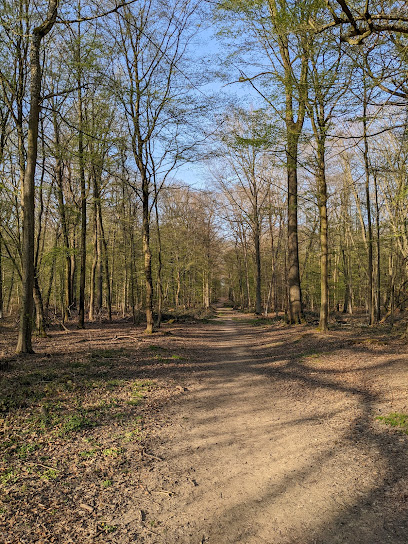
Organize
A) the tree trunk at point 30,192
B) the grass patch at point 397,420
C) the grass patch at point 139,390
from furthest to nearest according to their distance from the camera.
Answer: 1. the tree trunk at point 30,192
2. the grass patch at point 139,390
3. the grass patch at point 397,420

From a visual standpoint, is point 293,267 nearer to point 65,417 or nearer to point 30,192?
point 30,192

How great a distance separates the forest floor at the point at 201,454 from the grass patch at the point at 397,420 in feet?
0.25

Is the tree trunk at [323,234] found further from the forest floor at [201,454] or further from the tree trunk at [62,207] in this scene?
the tree trunk at [62,207]

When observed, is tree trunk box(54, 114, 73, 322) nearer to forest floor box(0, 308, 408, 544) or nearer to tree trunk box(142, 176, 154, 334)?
tree trunk box(142, 176, 154, 334)

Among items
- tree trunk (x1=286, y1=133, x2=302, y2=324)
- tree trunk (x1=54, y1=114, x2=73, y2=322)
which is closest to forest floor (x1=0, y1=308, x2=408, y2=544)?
tree trunk (x1=286, y1=133, x2=302, y2=324)

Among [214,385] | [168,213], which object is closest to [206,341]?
[214,385]

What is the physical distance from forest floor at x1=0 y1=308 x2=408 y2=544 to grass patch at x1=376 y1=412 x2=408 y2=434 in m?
0.08

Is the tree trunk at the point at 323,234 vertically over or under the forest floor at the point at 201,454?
over

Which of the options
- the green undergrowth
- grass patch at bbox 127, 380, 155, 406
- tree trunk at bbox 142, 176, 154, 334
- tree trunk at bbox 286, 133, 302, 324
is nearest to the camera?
the green undergrowth

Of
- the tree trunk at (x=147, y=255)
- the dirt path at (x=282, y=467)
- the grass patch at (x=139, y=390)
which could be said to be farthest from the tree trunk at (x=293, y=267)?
the grass patch at (x=139, y=390)

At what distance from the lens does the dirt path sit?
275 cm

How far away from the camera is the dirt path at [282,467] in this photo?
2.75 metres

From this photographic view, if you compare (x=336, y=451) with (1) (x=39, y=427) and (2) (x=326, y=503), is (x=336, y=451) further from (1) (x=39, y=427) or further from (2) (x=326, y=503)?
(1) (x=39, y=427)

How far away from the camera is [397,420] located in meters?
4.66
